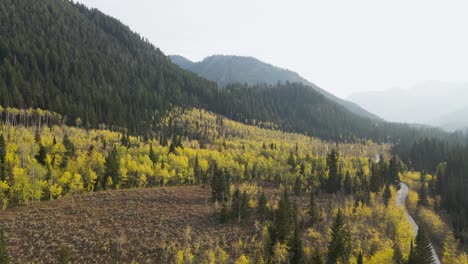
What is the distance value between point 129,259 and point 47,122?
149117mm

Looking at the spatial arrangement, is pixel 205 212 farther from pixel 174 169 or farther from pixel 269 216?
pixel 174 169

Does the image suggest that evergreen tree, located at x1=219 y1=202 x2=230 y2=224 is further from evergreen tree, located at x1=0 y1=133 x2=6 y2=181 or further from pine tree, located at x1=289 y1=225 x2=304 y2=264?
evergreen tree, located at x1=0 y1=133 x2=6 y2=181

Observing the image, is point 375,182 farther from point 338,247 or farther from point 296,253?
point 296,253

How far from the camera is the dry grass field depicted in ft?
250

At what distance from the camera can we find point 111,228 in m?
89.6

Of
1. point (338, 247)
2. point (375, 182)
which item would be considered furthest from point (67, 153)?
point (375, 182)

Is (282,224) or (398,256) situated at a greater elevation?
(282,224)

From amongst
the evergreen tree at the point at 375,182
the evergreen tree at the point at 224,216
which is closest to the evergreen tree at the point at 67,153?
the evergreen tree at the point at 224,216

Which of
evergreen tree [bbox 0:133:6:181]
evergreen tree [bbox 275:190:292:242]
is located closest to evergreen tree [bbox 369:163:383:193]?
evergreen tree [bbox 275:190:292:242]

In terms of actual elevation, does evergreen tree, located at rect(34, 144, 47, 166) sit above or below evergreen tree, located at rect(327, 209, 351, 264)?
above

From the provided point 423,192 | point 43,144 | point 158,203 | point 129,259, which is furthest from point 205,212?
point 423,192

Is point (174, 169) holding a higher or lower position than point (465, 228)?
higher

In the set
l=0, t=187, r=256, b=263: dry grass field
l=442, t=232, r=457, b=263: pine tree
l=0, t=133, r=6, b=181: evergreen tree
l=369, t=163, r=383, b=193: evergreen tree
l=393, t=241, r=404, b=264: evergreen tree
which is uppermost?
l=0, t=133, r=6, b=181: evergreen tree

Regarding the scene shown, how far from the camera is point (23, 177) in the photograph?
97.9 m
